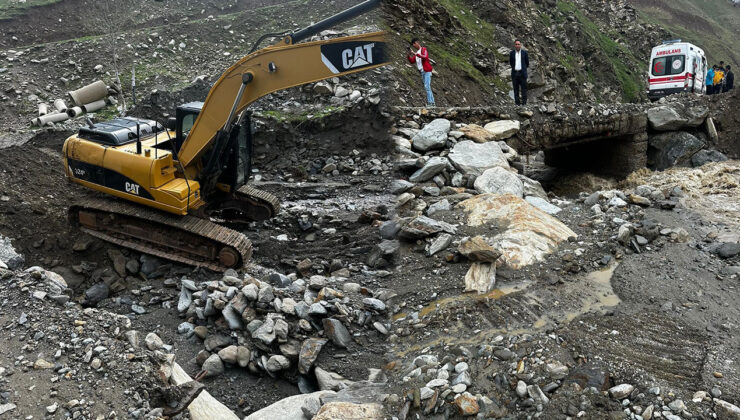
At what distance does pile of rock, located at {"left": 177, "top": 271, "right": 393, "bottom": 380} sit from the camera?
16.1 feet

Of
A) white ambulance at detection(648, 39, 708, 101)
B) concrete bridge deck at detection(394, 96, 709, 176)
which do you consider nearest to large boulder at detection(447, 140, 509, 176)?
concrete bridge deck at detection(394, 96, 709, 176)

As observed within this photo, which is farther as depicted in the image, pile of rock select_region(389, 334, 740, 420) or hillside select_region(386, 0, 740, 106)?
hillside select_region(386, 0, 740, 106)

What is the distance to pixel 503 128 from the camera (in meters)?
10.2

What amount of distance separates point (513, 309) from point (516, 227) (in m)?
1.48

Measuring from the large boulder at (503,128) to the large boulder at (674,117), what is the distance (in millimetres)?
5972

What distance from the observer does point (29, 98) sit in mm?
12992

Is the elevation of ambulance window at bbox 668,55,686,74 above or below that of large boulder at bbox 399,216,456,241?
below

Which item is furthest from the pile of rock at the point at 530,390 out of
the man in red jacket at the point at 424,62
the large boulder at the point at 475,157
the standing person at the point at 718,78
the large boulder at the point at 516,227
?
the standing person at the point at 718,78

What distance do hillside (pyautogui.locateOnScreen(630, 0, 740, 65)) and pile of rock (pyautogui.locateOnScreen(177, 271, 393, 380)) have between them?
3759 cm

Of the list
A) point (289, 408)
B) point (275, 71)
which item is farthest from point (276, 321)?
point (275, 71)

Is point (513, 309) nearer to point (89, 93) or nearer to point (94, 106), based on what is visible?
point (94, 106)

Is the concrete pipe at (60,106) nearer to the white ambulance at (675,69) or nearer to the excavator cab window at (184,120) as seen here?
the excavator cab window at (184,120)

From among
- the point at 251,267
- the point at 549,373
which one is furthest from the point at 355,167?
the point at 549,373

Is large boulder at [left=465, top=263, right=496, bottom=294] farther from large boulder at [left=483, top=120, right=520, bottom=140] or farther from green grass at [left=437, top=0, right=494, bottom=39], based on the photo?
green grass at [left=437, top=0, right=494, bottom=39]
